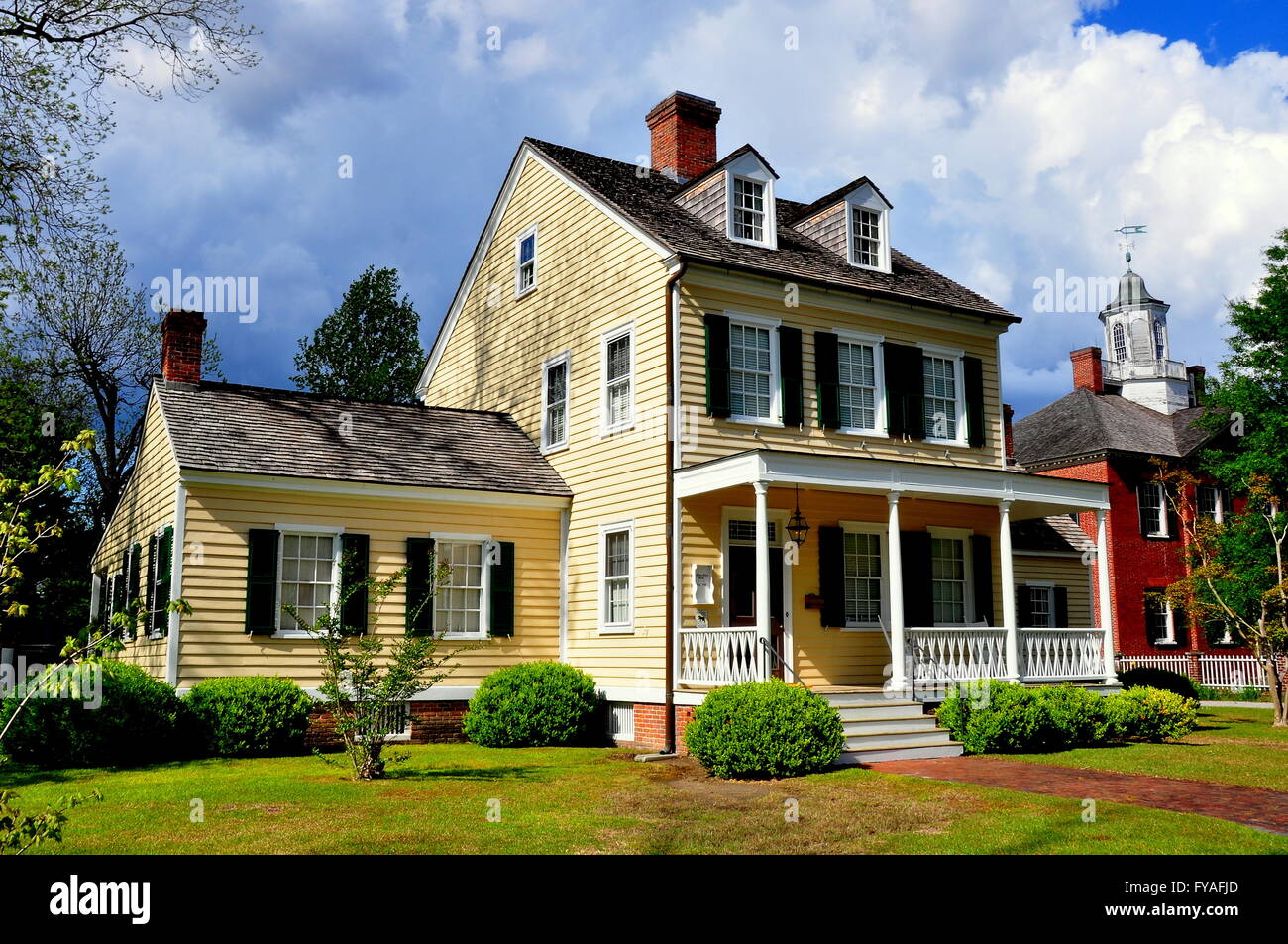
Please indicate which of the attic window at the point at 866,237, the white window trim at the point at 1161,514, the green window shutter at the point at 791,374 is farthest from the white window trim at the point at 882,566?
the white window trim at the point at 1161,514

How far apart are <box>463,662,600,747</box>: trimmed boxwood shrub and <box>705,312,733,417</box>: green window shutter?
4848mm

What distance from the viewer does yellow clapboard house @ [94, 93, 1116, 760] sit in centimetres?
1588

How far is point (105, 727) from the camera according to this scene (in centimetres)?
1407

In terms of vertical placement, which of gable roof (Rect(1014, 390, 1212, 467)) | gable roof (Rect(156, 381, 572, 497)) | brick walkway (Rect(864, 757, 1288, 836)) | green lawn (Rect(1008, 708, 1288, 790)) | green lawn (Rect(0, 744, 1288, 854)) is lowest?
green lawn (Rect(1008, 708, 1288, 790))

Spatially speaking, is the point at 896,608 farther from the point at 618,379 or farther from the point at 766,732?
the point at 618,379

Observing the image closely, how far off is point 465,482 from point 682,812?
9084 millimetres

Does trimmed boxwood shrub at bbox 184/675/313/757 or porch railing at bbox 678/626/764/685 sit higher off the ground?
porch railing at bbox 678/626/764/685

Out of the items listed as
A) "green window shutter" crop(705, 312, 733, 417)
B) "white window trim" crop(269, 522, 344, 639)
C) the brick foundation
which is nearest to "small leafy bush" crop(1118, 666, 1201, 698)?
"green window shutter" crop(705, 312, 733, 417)

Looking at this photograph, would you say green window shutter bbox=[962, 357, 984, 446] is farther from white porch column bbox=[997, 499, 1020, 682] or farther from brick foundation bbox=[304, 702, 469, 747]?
brick foundation bbox=[304, 702, 469, 747]

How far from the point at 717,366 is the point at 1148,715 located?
856cm

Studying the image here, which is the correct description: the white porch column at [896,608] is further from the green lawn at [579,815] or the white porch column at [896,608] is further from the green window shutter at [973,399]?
the green window shutter at [973,399]

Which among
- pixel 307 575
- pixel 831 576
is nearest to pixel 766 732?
pixel 831 576

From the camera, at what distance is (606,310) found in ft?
60.2
